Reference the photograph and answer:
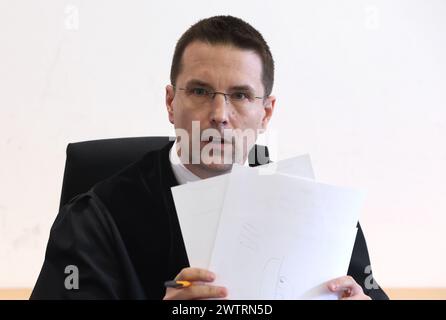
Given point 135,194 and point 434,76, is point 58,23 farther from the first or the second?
point 434,76

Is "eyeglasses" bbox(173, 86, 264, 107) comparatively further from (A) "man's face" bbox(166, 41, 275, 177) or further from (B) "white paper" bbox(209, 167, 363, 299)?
(B) "white paper" bbox(209, 167, 363, 299)

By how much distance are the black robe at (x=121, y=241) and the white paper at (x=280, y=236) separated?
244 mm

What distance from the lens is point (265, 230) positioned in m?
0.83

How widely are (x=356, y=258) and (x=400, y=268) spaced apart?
0.96 metres

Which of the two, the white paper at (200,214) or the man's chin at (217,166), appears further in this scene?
the man's chin at (217,166)

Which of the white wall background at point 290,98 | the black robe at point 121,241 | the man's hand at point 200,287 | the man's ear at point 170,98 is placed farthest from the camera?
the white wall background at point 290,98

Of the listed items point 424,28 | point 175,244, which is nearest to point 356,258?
point 175,244

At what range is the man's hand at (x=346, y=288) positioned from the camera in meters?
0.84

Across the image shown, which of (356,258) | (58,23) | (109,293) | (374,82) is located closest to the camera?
(109,293)

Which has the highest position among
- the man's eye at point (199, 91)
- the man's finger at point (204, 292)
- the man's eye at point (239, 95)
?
the man's eye at point (199, 91)

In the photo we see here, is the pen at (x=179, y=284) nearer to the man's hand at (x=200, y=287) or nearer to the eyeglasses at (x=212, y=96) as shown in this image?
the man's hand at (x=200, y=287)

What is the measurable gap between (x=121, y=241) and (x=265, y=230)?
34cm

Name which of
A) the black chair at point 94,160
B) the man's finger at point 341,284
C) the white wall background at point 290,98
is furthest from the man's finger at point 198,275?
the white wall background at point 290,98

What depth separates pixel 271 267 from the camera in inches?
32.4
